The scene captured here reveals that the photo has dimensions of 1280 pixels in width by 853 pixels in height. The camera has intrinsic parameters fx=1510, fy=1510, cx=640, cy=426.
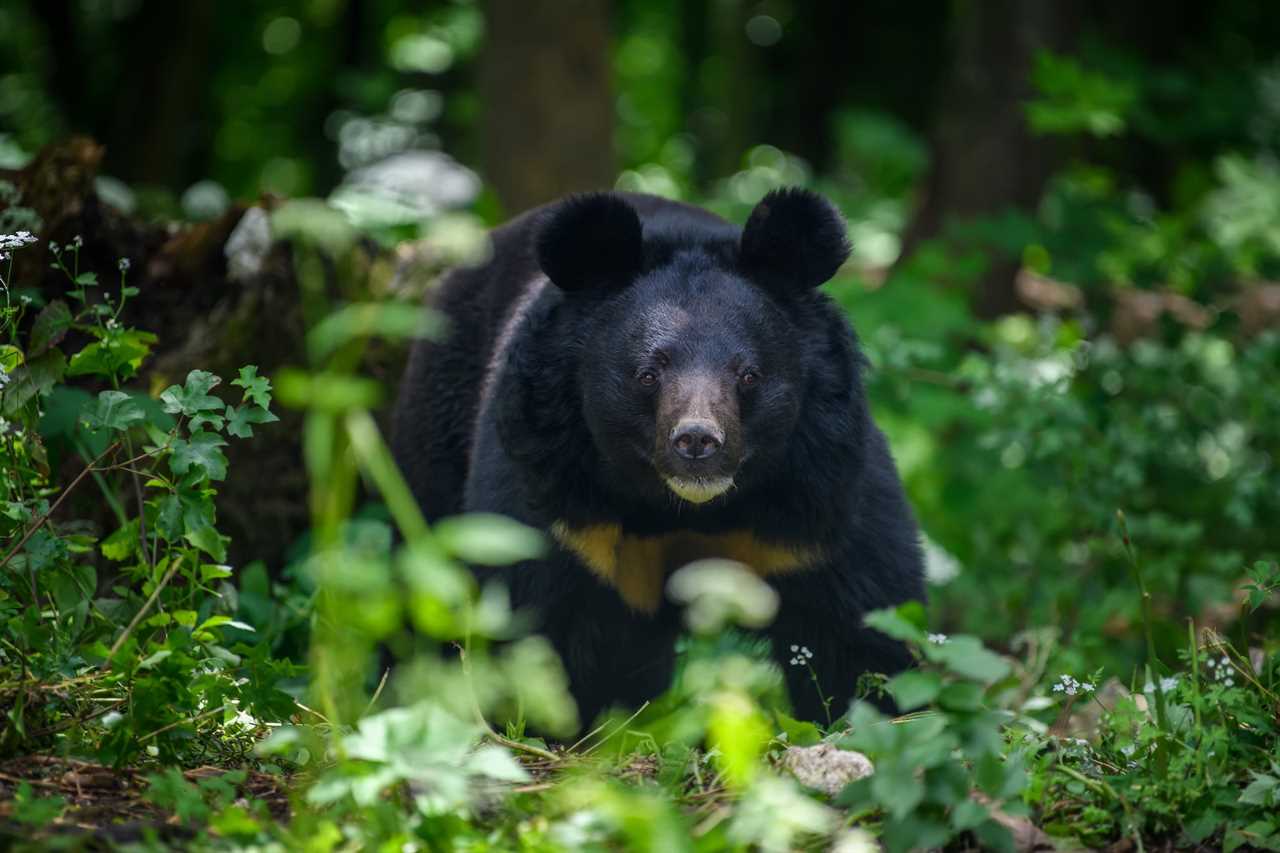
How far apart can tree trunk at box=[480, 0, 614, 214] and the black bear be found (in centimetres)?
530

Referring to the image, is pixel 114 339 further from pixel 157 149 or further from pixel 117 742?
pixel 157 149

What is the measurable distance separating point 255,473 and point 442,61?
12813mm

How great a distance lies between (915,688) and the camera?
288 centimetres

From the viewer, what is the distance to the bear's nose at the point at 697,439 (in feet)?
13.5

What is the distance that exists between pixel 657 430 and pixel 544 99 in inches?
249

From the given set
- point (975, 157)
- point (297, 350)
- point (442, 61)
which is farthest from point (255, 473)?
point (442, 61)

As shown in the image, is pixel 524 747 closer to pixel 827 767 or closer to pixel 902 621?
pixel 827 767

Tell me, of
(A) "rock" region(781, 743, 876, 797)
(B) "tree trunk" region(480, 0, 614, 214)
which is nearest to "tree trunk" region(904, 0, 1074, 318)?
(B) "tree trunk" region(480, 0, 614, 214)

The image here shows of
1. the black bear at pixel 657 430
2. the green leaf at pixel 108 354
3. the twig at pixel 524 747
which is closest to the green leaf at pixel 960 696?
the twig at pixel 524 747

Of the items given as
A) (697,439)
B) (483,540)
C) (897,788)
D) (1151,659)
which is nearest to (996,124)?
(697,439)

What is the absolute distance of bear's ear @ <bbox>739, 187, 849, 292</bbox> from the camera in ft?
15.2

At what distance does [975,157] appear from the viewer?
1042 cm

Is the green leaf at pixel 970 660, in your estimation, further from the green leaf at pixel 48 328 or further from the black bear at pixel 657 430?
the green leaf at pixel 48 328

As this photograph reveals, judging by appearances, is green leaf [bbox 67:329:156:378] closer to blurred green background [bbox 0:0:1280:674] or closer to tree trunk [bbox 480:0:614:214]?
blurred green background [bbox 0:0:1280:674]
